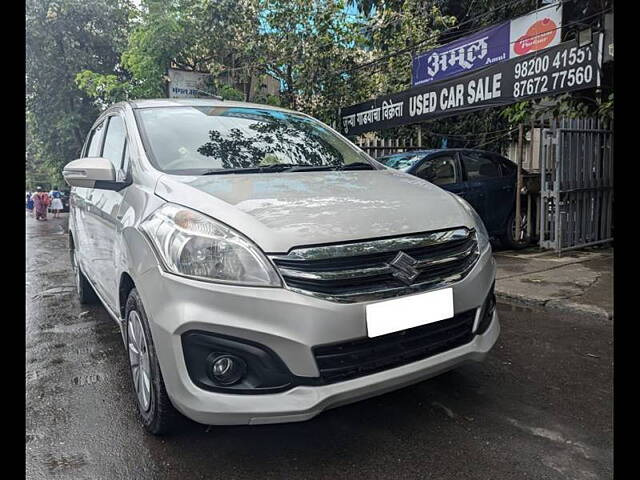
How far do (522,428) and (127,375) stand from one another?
2.33 meters

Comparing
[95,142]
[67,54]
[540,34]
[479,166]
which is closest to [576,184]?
[479,166]

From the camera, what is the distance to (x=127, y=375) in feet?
10.6

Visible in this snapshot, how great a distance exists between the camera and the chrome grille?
6.57 ft

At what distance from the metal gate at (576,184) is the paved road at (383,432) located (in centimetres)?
364

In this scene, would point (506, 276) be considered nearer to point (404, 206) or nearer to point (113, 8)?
point (404, 206)

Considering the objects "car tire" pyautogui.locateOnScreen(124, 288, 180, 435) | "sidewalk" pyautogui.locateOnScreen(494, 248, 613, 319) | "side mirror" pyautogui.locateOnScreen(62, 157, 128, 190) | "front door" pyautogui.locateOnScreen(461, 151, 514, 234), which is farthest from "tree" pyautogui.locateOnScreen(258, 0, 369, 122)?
"car tire" pyautogui.locateOnScreen(124, 288, 180, 435)

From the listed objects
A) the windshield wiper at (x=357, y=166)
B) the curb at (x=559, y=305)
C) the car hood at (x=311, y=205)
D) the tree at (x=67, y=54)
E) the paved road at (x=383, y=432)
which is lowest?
the paved road at (x=383, y=432)

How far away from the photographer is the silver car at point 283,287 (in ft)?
6.46

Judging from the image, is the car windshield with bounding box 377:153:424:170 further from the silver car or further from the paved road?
the silver car

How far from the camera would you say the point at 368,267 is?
209cm

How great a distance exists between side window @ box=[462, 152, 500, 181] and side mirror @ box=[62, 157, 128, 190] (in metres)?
5.15

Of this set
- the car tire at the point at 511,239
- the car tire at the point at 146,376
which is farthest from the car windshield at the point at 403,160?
the car tire at the point at 146,376

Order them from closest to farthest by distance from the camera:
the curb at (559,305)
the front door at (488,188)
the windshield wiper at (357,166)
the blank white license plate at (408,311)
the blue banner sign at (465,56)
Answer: the blank white license plate at (408,311) < the windshield wiper at (357,166) < the curb at (559,305) < the front door at (488,188) < the blue banner sign at (465,56)

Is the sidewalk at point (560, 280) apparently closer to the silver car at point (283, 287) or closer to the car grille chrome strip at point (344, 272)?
the silver car at point (283, 287)
